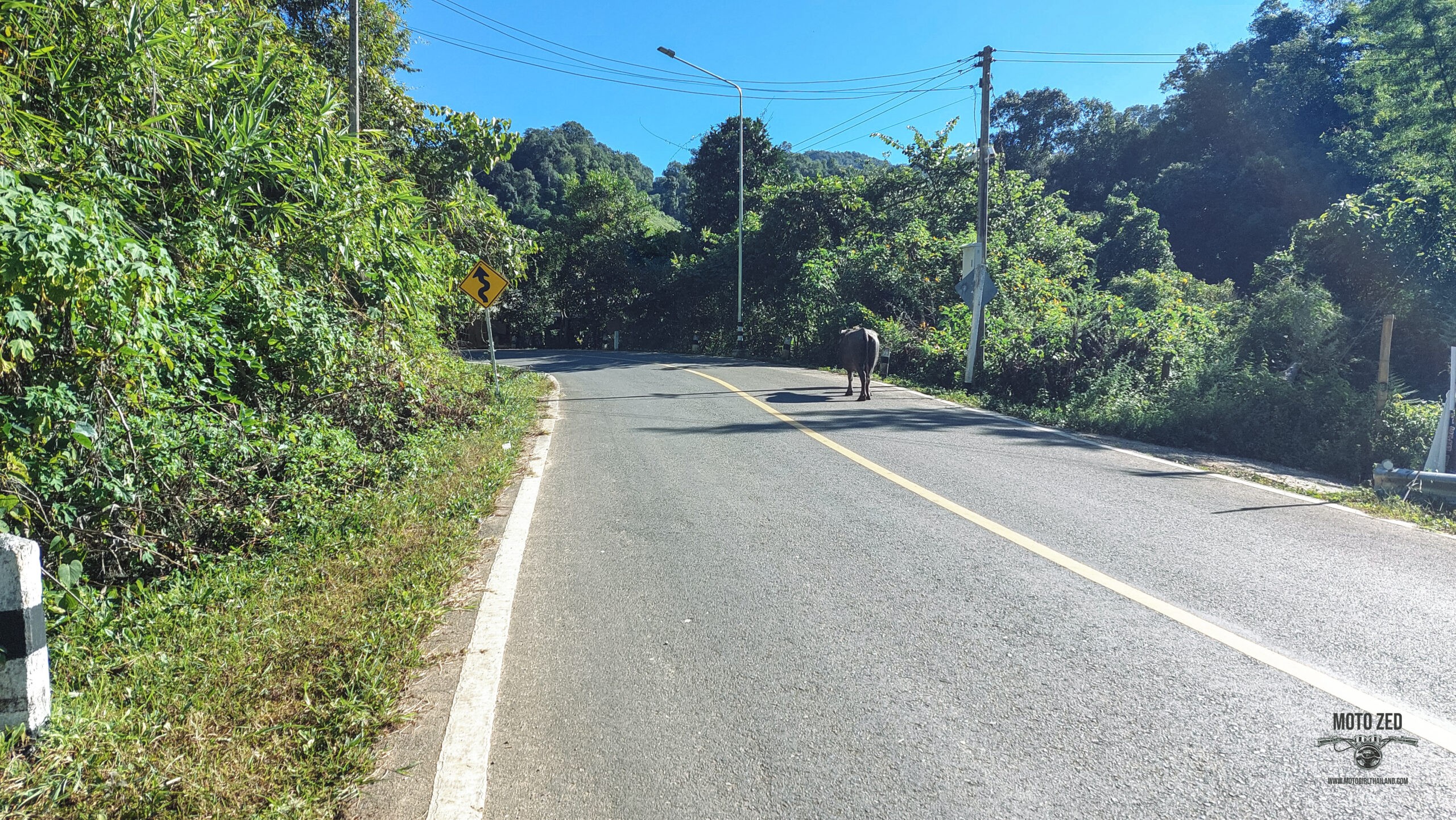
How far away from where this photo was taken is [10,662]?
2.66 metres

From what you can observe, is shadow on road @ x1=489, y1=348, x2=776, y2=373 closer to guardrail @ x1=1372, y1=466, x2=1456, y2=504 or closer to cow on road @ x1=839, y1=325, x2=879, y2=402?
cow on road @ x1=839, y1=325, x2=879, y2=402

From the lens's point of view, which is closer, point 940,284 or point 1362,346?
point 1362,346

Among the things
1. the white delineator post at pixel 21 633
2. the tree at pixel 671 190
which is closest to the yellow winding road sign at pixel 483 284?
the white delineator post at pixel 21 633

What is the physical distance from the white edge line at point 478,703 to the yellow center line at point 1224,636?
3348 mm

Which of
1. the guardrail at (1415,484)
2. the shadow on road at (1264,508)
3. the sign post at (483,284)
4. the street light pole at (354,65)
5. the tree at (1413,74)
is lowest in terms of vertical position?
the shadow on road at (1264,508)

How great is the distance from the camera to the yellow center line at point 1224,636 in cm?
299

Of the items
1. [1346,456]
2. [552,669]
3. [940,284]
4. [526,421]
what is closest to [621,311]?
[940,284]

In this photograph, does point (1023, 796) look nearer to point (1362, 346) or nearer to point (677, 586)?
point (677, 586)

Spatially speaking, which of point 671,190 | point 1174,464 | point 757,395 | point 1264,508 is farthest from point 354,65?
point 671,190

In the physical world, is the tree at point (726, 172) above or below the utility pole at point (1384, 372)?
above

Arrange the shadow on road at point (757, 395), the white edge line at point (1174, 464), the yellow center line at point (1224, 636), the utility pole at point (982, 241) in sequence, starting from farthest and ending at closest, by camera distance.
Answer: the utility pole at point (982, 241) → the shadow on road at point (757, 395) → the white edge line at point (1174, 464) → the yellow center line at point (1224, 636)

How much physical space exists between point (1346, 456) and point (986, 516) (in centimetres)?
601

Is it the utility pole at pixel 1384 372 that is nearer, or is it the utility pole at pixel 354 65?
the utility pole at pixel 1384 372

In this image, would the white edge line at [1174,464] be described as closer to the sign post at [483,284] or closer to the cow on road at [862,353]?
the cow on road at [862,353]
